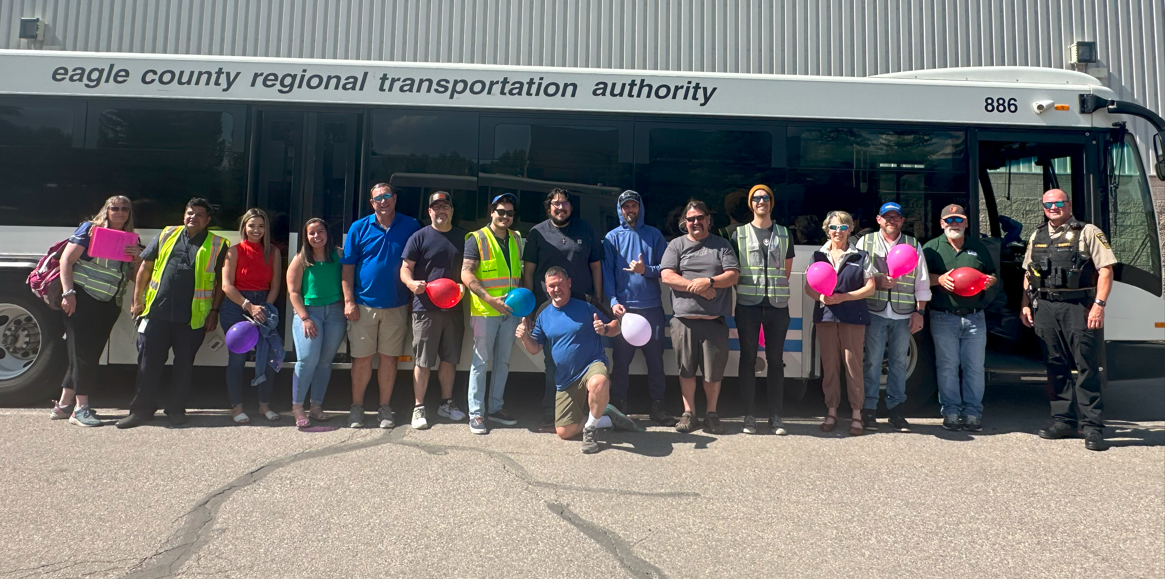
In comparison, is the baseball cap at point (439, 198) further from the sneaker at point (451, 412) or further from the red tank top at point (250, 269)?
the sneaker at point (451, 412)

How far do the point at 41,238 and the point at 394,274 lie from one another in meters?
3.27

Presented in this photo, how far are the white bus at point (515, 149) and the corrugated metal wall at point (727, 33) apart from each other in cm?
660

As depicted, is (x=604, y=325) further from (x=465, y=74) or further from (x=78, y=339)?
(x=78, y=339)

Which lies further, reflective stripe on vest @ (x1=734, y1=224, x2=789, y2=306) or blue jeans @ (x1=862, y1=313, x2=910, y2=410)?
blue jeans @ (x1=862, y1=313, x2=910, y2=410)

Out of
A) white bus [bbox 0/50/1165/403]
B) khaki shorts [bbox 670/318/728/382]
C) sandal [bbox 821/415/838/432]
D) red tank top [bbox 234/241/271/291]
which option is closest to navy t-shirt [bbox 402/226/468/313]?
white bus [bbox 0/50/1165/403]

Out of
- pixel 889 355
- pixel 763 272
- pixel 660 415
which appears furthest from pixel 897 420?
pixel 660 415

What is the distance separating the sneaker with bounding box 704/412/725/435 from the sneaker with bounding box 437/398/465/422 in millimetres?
2052

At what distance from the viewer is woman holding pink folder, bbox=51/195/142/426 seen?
17.6 feet

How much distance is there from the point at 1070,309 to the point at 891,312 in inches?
53.0

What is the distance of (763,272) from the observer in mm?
5426

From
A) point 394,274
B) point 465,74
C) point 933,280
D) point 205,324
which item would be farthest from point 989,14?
point 205,324

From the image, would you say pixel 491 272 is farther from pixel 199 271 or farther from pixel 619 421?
pixel 199 271

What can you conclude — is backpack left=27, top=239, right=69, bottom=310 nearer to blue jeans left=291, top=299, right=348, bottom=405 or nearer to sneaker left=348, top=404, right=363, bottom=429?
blue jeans left=291, top=299, right=348, bottom=405

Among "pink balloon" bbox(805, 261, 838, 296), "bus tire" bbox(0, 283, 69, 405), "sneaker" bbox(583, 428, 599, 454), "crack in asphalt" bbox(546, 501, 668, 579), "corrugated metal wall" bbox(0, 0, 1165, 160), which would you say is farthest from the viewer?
"corrugated metal wall" bbox(0, 0, 1165, 160)
